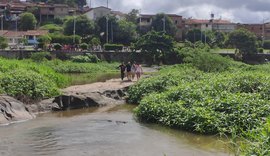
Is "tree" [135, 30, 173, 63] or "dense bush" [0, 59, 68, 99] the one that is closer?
"dense bush" [0, 59, 68, 99]

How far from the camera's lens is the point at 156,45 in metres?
64.6

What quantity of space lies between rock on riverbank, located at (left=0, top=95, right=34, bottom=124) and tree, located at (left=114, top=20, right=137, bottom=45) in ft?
228

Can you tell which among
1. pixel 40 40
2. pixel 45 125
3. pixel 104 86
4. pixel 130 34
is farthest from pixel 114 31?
pixel 45 125

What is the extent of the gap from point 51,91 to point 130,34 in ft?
217

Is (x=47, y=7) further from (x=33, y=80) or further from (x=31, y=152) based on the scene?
(x=31, y=152)

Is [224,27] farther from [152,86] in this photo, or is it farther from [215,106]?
[215,106]

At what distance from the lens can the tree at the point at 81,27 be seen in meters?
87.1

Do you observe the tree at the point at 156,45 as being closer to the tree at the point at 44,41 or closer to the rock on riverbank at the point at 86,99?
the tree at the point at 44,41

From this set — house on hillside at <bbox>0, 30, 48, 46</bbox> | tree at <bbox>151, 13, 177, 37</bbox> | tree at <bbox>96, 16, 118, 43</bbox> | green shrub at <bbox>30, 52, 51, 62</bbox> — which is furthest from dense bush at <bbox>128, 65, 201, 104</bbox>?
tree at <bbox>151, 13, 177, 37</bbox>

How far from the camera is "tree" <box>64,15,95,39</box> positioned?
87.1 metres

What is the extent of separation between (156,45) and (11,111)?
1833 inches

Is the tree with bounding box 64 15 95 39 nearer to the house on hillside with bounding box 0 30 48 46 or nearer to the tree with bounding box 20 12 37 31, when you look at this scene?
the house on hillside with bounding box 0 30 48 46

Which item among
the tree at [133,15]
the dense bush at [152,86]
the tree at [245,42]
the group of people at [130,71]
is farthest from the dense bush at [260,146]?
the tree at [133,15]

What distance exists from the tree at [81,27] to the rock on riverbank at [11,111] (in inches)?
2672
